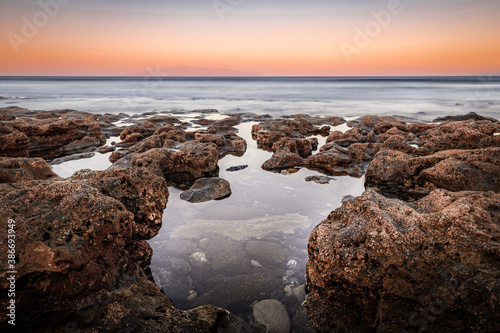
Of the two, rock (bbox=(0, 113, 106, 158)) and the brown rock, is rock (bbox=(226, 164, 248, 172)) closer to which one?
the brown rock

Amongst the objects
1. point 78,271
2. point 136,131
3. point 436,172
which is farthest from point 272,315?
point 136,131

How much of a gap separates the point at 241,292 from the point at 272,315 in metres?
0.50

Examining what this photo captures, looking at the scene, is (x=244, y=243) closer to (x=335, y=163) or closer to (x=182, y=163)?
(x=182, y=163)

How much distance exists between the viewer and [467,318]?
2.14 metres

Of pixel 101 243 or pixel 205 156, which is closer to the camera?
pixel 101 243

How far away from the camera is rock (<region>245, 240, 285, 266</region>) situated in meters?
3.93

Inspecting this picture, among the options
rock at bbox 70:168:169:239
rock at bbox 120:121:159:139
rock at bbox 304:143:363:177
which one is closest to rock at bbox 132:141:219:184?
rock at bbox 70:168:169:239

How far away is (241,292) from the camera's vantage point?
131 inches

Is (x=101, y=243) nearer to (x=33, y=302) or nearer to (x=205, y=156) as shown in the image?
(x=33, y=302)

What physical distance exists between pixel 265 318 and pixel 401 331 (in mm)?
1316

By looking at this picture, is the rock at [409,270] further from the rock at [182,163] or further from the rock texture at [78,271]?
the rock at [182,163]

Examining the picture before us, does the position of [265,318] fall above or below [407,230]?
below

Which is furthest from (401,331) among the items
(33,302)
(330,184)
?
(330,184)

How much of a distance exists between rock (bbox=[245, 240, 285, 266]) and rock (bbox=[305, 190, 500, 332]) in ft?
3.31
